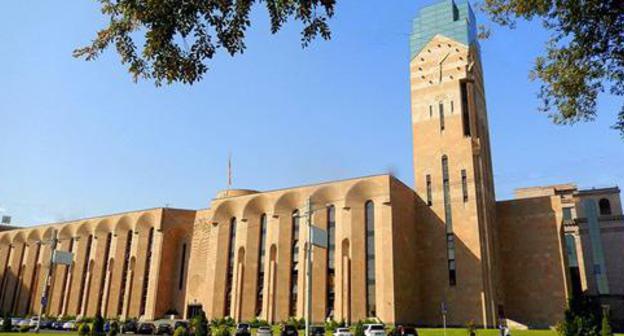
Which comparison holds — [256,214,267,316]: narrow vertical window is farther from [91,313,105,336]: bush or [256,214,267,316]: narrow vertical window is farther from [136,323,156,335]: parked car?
[91,313,105,336]: bush

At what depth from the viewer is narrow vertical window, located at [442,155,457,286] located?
4481cm

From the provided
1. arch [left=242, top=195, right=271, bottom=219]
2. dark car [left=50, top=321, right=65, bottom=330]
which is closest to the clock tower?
arch [left=242, top=195, right=271, bottom=219]

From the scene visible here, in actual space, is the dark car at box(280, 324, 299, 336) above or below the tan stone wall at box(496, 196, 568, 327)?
below

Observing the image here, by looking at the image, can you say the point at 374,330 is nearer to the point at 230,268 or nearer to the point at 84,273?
the point at 230,268

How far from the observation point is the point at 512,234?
48.6 metres

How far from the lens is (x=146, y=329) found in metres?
40.8

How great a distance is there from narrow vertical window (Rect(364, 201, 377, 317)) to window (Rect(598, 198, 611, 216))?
33315mm

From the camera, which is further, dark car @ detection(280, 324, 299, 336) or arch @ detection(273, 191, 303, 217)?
arch @ detection(273, 191, 303, 217)

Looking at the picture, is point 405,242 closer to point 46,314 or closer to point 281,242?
point 281,242

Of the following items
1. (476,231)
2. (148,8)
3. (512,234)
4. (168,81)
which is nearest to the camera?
(148,8)

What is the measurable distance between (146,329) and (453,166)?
31.3 meters

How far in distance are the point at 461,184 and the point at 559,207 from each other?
9.77 meters

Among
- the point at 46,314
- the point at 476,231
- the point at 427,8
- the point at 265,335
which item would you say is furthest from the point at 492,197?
the point at 46,314

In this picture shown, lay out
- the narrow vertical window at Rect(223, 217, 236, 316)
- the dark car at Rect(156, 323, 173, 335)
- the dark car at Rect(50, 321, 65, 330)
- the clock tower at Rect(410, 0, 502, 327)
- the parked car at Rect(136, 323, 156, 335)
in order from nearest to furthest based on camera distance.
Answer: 1. the dark car at Rect(156, 323, 173, 335)
2. the parked car at Rect(136, 323, 156, 335)
3. the clock tower at Rect(410, 0, 502, 327)
4. the dark car at Rect(50, 321, 65, 330)
5. the narrow vertical window at Rect(223, 217, 236, 316)
